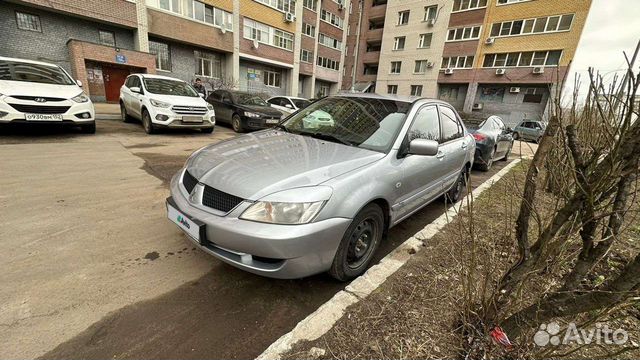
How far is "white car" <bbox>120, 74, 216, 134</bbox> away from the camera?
7988mm

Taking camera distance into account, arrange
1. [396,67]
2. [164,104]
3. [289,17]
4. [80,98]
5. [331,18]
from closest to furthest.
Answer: [80,98], [164,104], [289,17], [331,18], [396,67]

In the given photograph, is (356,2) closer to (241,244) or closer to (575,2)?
(575,2)

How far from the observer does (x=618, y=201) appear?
136 cm

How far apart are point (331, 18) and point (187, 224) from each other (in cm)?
3421

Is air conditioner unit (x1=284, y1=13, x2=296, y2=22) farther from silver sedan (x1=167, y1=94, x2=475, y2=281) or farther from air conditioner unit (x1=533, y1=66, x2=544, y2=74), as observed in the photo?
silver sedan (x1=167, y1=94, x2=475, y2=281)

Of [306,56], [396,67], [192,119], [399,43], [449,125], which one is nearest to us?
[449,125]

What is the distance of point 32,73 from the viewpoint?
21.4 ft

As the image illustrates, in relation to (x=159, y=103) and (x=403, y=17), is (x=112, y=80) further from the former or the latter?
(x=403, y=17)

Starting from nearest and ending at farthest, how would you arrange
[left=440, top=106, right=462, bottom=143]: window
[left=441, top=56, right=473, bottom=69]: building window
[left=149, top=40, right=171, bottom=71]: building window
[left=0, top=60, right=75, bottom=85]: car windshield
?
[left=440, top=106, right=462, bottom=143]: window → [left=0, top=60, right=75, bottom=85]: car windshield → [left=149, top=40, right=171, bottom=71]: building window → [left=441, top=56, right=473, bottom=69]: building window

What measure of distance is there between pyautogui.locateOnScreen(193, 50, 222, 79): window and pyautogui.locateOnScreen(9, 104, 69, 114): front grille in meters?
15.9

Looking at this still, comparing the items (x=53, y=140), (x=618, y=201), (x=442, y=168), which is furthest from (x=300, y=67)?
(x=618, y=201)

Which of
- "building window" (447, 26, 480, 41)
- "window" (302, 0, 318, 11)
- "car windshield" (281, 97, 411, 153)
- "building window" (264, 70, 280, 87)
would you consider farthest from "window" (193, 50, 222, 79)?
"building window" (447, 26, 480, 41)

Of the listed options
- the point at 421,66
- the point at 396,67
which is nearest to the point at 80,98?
the point at 421,66

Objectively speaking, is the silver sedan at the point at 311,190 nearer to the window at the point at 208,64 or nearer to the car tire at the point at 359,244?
the car tire at the point at 359,244
